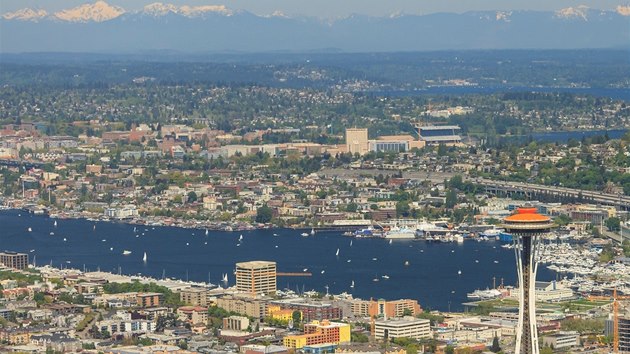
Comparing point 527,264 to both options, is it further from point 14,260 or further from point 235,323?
point 14,260

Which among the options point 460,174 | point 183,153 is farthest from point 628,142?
point 183,153

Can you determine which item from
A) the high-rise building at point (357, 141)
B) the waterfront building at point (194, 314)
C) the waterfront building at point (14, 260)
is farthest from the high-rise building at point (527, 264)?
the high-rise building at point (357, 141)

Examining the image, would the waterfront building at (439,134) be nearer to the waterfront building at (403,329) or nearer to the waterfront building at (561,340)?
the waterfront building at (403,329)

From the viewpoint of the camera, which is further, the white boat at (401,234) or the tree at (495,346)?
the white boat at (401,234)

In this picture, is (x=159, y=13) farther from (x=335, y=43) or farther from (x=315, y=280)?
(x=315, y=280)

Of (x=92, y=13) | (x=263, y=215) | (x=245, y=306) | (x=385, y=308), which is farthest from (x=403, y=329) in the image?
(x=92, y=13)
